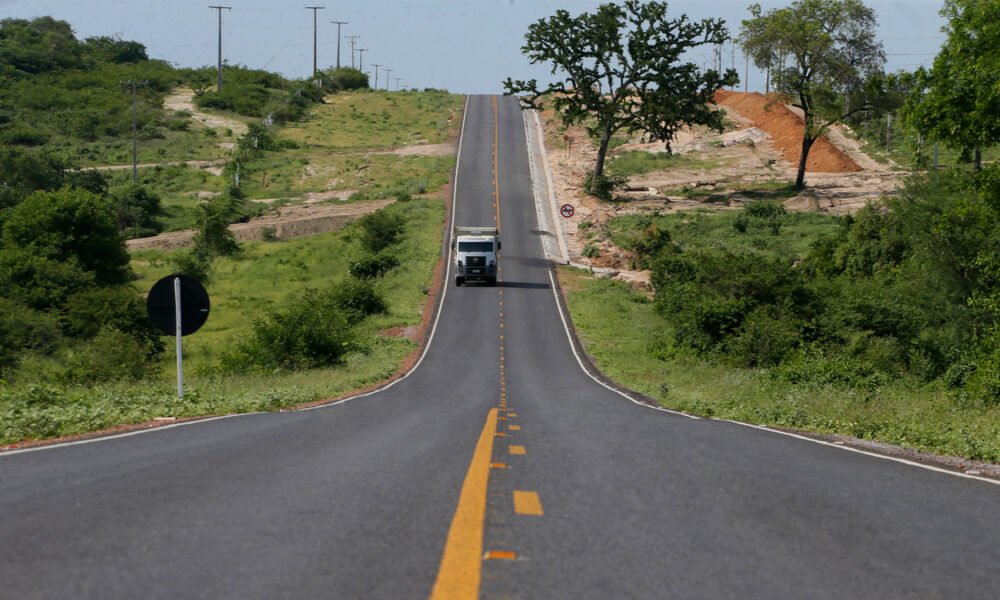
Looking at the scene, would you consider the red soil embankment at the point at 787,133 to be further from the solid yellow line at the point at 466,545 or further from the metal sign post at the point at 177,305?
the solid yellow line at the point at 466,545

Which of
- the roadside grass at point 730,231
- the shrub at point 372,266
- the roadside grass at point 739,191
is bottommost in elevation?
the shrub at point 372,266

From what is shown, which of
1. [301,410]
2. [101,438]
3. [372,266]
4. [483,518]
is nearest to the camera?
[483,518]

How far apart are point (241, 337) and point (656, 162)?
67.2 m

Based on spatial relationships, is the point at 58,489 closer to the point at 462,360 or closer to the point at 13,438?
the point at 13,438

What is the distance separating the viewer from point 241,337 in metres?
50.4

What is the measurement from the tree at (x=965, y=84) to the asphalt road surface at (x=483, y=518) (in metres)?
19.2

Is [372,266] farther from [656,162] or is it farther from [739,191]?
[656,162]

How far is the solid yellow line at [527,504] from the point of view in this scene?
769 cm

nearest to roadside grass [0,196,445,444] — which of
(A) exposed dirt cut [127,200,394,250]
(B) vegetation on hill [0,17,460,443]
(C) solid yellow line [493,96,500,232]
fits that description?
(B) vegetation on hill [0,17,460,443]

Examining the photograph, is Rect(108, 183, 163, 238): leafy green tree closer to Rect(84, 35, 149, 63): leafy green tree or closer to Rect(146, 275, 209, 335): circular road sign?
Rect(146, 275, 209, 335): circular road sign

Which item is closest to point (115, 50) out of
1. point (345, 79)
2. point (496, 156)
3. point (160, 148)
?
point (345, 79)

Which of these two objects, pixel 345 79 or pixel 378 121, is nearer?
pixel 378 121

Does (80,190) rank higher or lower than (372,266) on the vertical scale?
higher

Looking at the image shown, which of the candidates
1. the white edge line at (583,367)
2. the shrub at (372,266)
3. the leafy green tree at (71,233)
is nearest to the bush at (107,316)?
the leafy green tree at (71,233)
